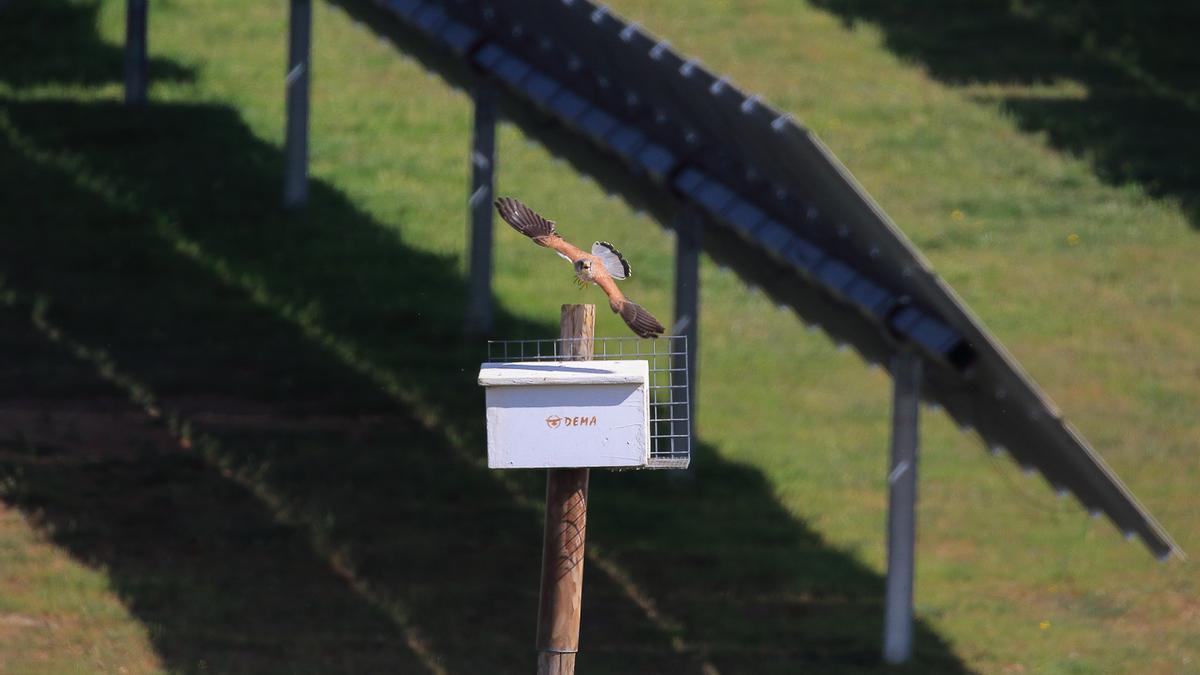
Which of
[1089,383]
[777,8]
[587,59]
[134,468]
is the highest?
[777,8]

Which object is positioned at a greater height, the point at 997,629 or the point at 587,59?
the point at 587,59

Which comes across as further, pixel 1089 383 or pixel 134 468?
pixel 1089 383

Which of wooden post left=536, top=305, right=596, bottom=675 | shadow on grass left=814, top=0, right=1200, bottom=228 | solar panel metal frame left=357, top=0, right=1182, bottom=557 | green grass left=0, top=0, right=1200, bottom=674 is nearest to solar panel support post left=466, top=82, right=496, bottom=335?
green grass left=0, top=0, right=1200, bottom=674

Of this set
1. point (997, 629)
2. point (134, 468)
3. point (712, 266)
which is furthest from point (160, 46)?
point (997, 629)

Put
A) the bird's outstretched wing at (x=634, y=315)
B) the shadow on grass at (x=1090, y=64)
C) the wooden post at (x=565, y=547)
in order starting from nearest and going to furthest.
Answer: the bird's outstretched wing at (x=634, y=315), the wooden post at (x=565, y=547), the shadow on grass at (x=1090, y=64)

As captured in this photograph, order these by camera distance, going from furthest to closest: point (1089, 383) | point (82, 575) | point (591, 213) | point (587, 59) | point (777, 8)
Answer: point (777, 8)
point (591, 213)
point (1089, 383)
point (587, 59)
point (82, 575)

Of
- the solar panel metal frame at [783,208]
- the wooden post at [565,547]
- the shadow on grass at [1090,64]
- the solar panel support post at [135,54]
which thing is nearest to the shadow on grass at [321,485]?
the solar panel metal frame at [783,208]

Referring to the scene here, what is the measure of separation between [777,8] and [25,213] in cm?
1404

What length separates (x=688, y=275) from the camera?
14.8 m

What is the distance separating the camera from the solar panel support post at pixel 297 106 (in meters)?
20.5

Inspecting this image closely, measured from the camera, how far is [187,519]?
45.0 ft

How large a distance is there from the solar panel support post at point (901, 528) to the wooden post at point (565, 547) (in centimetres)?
472

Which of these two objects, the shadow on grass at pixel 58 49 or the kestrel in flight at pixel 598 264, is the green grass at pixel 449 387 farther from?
the kestrel in flight at pixel 598 264

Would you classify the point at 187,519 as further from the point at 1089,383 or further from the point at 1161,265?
the point at 1161,265
